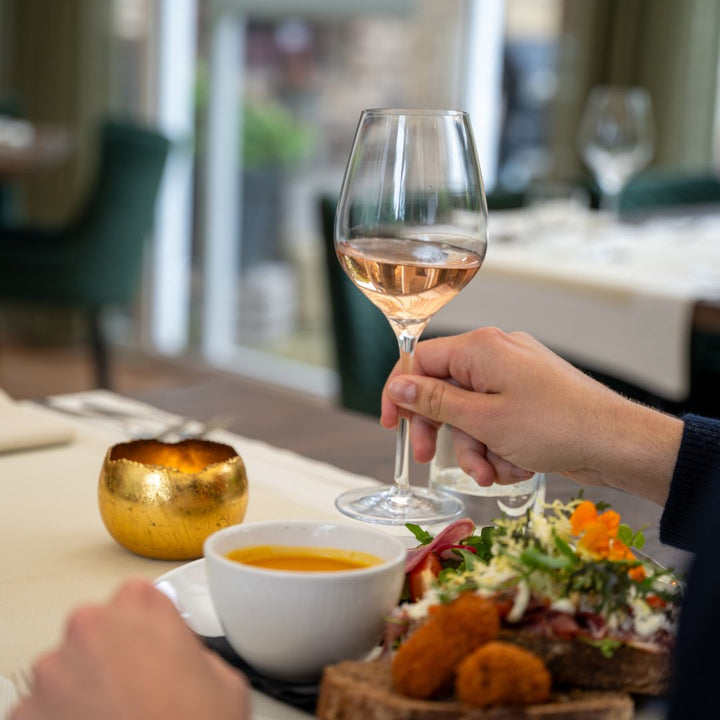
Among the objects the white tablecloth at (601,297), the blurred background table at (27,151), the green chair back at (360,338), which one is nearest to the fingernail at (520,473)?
the white tablecloth at (601,297)

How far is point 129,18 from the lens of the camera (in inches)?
201

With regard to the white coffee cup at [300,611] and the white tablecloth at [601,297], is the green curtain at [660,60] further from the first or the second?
the white coffee cup at [300,611]

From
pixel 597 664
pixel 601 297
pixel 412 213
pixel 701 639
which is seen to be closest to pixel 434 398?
pixel 412 213

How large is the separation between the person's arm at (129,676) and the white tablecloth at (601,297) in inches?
58.1

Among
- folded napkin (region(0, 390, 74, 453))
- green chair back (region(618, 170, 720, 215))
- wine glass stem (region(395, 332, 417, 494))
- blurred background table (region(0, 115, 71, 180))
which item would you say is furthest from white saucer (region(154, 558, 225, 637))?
blurred background table (region(0, 115, 71, 180))

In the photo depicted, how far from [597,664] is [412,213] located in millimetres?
430

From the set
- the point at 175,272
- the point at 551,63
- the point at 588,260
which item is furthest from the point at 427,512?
the point at 175,272

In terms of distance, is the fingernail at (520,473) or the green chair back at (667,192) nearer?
the fingernail at (520,473)

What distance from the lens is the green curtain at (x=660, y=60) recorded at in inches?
142

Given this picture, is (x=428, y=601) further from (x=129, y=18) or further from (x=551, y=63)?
(x=129, y=18)

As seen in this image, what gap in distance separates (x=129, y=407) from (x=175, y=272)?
4.03 meters

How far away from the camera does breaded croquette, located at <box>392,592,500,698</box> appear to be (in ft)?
1.59

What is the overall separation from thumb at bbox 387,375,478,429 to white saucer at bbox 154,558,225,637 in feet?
0.90

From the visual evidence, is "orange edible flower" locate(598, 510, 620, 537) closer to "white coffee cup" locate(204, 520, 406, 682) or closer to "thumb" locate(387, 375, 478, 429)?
"white coffee cup" locate(204, 520, 406, 682)
